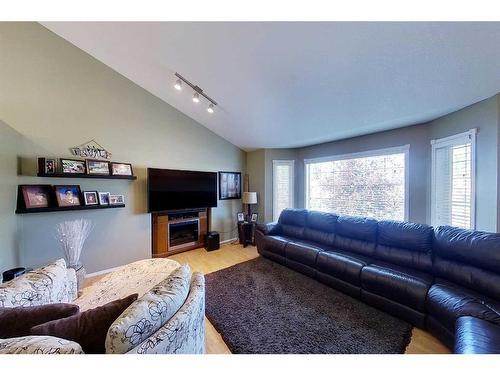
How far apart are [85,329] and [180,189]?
119 inches

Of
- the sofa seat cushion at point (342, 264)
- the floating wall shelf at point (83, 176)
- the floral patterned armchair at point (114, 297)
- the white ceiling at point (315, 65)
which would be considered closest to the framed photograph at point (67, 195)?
the floating wall shelf at point (83, 176)

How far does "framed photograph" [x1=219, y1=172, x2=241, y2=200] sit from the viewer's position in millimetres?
4570

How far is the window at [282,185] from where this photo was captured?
473cm

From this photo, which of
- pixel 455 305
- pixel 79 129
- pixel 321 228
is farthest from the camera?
pixel 321 228

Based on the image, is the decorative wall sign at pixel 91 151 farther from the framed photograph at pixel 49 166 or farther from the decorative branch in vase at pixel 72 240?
the decorative branch in vase at pixel 72 240

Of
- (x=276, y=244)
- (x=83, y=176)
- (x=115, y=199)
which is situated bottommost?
(x=276, y=244)

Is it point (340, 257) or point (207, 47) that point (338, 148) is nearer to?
point (340, 257)

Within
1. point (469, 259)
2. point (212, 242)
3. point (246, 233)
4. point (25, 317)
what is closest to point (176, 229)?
point (212, 242)

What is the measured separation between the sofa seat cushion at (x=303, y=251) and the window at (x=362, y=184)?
139 centimetres

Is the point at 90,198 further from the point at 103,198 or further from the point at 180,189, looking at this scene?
Result: the point at 180,189

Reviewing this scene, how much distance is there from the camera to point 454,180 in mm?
2525

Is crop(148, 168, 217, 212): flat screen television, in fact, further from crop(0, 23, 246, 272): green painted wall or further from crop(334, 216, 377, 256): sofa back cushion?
crop(334, 216, 377, 256): sofa back cushion

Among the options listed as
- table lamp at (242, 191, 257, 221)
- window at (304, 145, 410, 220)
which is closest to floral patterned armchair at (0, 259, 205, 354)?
table lamp at (242, 191, 257, 221)

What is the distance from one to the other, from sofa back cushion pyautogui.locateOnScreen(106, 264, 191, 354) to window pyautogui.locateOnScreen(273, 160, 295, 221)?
367 centimetres
